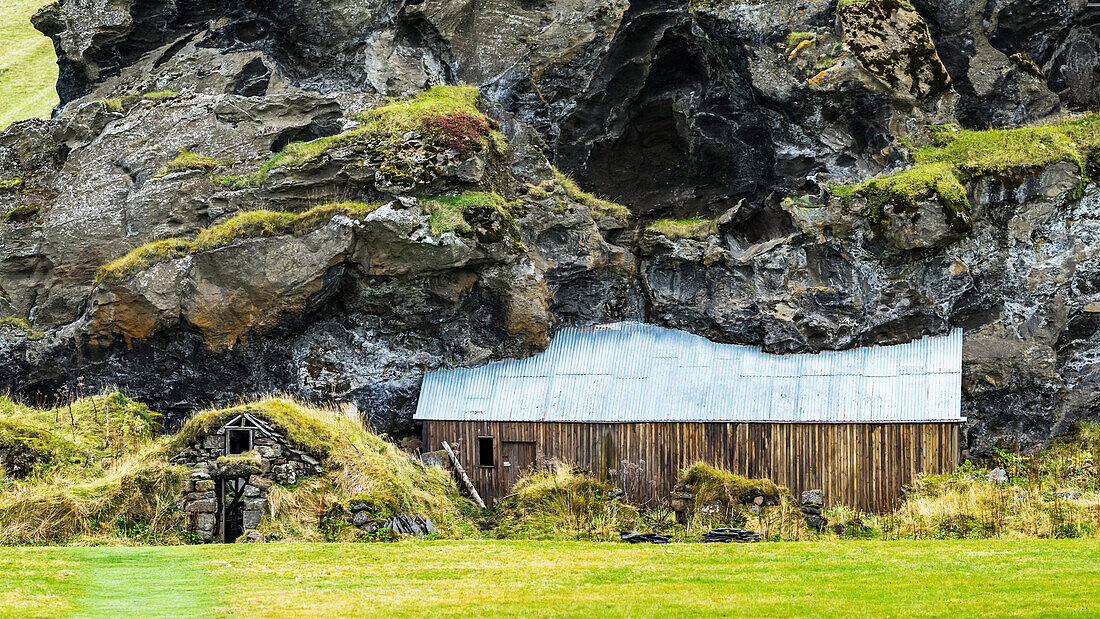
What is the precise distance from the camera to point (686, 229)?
30453 millimetres

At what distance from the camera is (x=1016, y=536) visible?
58.5ft

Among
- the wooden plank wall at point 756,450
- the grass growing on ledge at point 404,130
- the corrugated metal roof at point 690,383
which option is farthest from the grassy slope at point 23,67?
the wooden plank wall at point 756,450

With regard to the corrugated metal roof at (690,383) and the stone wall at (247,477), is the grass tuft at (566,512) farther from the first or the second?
the stone wall at (247,477)

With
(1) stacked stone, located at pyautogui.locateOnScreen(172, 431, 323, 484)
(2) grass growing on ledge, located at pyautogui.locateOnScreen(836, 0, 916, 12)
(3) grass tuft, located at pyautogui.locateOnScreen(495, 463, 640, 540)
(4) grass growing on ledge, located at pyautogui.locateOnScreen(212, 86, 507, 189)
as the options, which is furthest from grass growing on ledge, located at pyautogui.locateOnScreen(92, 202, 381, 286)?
(2) grass growing on ledge, located at pyautogui.locateOnScreen(836, 0, 916, 12)

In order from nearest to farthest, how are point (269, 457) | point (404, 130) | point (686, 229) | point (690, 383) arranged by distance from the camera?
1. point (269, 457)
2. point (690, 383)
3. point (404, 130)
4. point (686, 229)

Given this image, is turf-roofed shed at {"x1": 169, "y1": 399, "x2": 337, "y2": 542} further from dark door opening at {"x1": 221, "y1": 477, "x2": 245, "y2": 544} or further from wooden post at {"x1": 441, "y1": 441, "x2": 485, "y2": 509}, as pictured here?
wooden post at {"x1": 441, "y1": 441, "x2": 485, "y2": 509}

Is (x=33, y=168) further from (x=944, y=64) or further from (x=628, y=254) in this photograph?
(x=944, y=64)

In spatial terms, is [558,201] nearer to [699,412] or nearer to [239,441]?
[699,412]

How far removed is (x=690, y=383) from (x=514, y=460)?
4804 mm

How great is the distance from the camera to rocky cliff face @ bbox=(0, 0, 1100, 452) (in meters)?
27.3

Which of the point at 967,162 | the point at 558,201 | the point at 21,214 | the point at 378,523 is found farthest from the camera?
the point at 21,214

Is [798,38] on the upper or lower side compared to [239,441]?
upper

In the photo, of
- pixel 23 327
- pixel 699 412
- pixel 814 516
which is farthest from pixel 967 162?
pixel 23 327

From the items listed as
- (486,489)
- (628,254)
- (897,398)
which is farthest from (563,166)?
(897,398)
